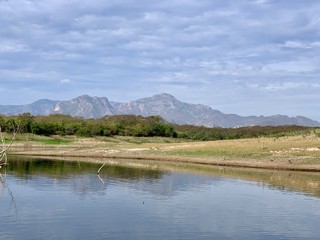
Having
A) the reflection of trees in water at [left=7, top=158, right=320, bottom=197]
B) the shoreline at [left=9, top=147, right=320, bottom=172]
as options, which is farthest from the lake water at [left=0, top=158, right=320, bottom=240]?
the shoreline at [left=9, top=147, right=320, bottom=172]

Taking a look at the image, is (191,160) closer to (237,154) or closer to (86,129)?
(237,154)

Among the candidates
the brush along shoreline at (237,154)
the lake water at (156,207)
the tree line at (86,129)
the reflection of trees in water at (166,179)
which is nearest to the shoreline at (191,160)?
the brush along shoreline at (237,154)

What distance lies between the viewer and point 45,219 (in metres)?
28.4

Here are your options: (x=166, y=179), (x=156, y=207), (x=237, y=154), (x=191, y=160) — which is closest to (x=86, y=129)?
(x=191, y=160)

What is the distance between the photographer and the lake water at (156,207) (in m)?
25.8

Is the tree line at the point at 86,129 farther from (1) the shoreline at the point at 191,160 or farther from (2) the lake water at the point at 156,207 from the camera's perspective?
(2) the lake water at the point at 156,207

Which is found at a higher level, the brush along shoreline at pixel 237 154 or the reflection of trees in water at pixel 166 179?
the brush along shoreline at pixel 237 154

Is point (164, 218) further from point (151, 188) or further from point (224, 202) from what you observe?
point (151, 188)

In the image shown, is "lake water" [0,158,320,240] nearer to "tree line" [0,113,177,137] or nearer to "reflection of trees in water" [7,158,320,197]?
"reflection of trees in water" [7,158,320,197]

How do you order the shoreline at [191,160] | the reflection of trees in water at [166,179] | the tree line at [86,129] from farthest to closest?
the tree line at [86,129], the shoreline at [191,160], the reflection of trees in water at [166,179]

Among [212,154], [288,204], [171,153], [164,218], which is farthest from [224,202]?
[171,153]

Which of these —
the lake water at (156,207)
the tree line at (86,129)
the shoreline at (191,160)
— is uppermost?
the tree line at (86,129)

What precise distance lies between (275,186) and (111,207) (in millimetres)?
20024

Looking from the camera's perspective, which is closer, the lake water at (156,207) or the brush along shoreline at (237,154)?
the lake water at (156,207)
